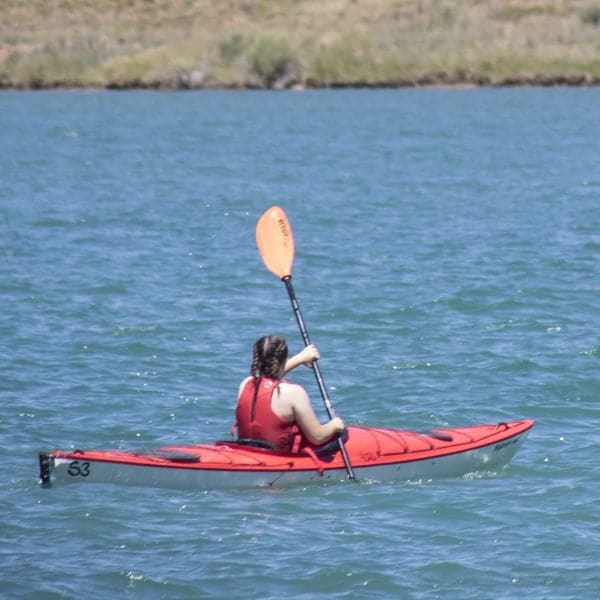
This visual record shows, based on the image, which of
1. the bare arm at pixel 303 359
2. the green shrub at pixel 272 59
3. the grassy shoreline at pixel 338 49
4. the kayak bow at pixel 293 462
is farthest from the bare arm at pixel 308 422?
the green shrub at pixel 272 59

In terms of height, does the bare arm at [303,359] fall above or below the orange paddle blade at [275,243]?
below

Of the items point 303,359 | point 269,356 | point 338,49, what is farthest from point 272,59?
point 269,356

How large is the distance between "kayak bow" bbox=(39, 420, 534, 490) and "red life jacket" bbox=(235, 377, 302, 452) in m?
0.07

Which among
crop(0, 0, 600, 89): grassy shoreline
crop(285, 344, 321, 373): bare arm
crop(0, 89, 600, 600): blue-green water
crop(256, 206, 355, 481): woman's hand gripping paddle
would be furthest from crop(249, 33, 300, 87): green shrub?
crop(285, 344, 321, 373): bare arm

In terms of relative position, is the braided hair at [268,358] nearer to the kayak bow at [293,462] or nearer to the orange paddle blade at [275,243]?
the kayak bow at [293,462]

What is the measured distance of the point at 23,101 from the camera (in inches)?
1970

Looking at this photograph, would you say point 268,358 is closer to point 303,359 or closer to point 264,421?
point 264,421

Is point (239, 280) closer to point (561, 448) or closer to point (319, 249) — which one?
point (319, 249)

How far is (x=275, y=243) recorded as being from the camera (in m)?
11.6

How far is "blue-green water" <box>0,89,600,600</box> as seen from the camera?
319 inches

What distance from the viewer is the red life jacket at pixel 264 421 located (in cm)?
899

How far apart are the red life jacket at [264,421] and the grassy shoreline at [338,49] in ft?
128

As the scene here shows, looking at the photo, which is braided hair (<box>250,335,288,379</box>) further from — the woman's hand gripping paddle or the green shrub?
the green shrub

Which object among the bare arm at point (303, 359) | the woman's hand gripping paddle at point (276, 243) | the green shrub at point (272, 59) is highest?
the green shrub at point (272, 59)
